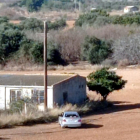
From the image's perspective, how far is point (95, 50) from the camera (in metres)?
64.0

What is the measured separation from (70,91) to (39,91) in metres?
3.05

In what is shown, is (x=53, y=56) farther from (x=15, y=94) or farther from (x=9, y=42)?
(x=15, y=94)

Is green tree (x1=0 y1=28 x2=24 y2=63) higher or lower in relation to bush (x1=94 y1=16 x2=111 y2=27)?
lower

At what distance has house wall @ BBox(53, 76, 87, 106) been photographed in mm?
30203

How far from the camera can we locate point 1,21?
272ft

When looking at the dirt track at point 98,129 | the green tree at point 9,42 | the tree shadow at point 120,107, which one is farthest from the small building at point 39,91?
the green tree at point 9,42

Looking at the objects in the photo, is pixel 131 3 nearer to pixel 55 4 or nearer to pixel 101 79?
pixel 55 4

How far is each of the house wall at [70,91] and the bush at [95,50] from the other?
96.1ft

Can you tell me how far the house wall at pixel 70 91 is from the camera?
30203 millimetres

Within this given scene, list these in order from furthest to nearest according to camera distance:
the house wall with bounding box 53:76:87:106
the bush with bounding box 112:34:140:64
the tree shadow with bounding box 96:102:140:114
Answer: the bush with bounding box 112:34:140:64 → the tree shadow with bounding box 96:102:140:114 → the house wall with bounding box 53:76:87:106

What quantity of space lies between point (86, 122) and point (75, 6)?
153358 mm

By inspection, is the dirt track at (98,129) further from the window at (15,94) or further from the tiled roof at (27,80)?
the window at (15,94)

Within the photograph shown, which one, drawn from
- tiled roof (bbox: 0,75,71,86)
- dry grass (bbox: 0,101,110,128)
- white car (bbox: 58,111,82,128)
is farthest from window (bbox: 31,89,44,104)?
white car (bbox: 58,111,82,128)

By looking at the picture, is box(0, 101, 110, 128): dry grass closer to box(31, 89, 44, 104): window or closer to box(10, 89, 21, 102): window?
box(31, 89, 44, 104): window
